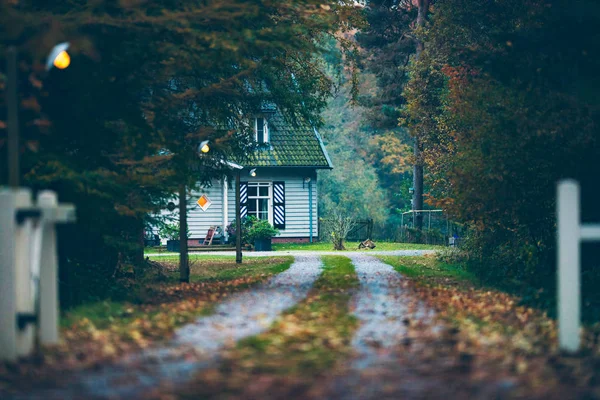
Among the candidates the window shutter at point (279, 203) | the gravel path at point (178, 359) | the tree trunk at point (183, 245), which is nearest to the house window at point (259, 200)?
the window shutter at point (279, 203)

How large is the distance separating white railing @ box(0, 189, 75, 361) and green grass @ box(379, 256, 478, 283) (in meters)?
10.2

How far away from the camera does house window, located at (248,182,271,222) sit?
128ft

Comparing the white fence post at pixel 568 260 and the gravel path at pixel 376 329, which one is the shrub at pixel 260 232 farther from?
the white fence post at pixel 568 260

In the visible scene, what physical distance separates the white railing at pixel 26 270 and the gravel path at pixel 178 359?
872 millimetres

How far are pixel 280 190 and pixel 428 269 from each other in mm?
19156

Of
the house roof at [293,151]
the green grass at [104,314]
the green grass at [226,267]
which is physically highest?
the house roof at [293,151]

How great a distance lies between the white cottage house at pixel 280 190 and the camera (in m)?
38.1

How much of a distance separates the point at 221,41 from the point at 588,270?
790 cm

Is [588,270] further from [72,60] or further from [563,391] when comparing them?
[563,391]

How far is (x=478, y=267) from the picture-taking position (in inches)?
765

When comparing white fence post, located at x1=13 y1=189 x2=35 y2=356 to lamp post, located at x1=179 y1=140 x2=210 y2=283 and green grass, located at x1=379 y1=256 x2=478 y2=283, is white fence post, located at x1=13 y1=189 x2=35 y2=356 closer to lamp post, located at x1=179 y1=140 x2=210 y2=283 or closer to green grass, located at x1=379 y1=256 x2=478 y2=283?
lamp post, located at x1=179 y1=140 x2=210 y2=283

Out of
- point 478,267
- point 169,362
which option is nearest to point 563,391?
point 169,362

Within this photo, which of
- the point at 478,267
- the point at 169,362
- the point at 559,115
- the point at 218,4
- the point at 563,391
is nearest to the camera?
the point at 563,391

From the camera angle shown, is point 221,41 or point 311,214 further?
point 311,214
